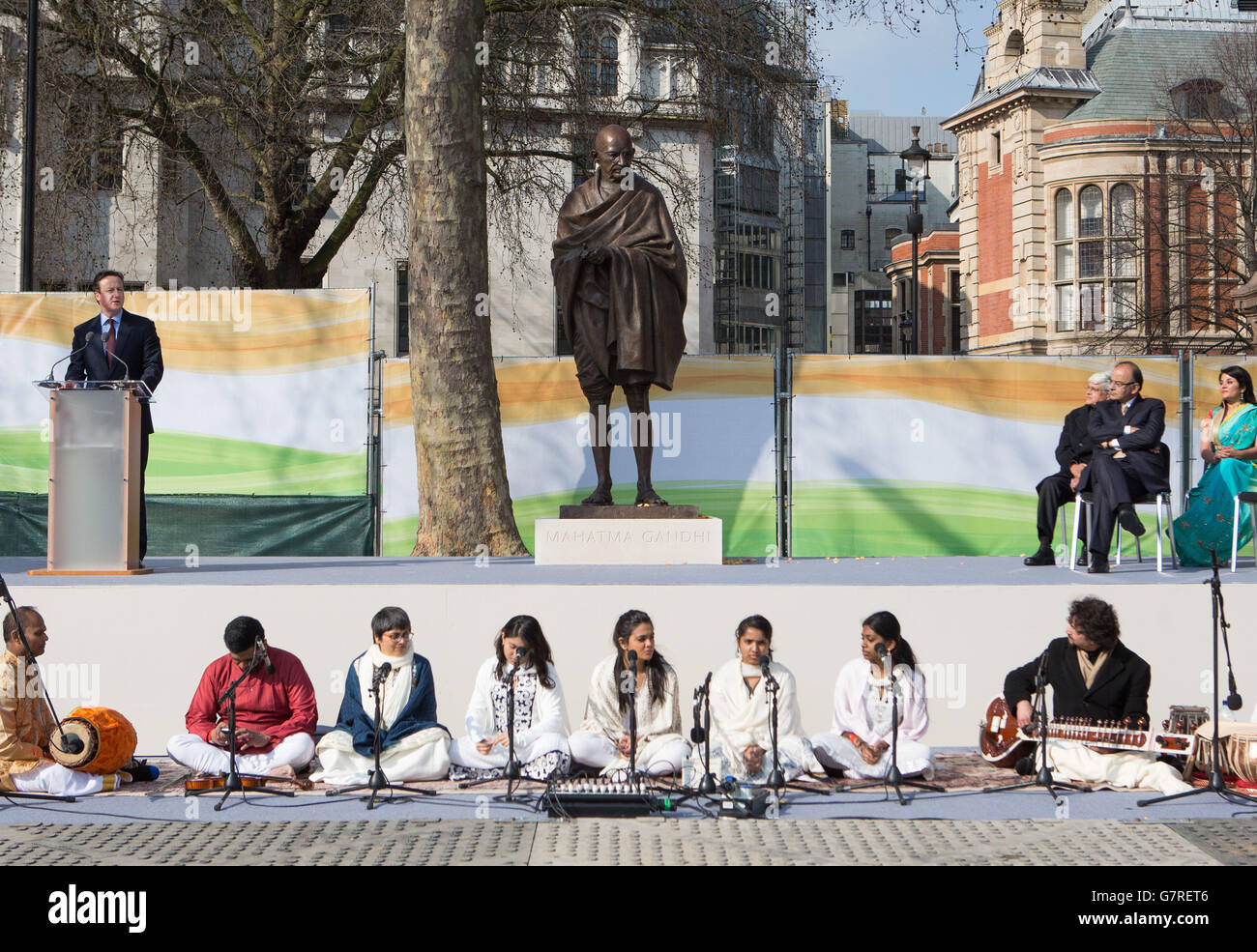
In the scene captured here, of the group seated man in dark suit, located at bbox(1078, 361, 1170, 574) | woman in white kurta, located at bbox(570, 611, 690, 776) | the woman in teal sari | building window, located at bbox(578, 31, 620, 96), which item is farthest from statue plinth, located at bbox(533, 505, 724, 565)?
building window, located at bbox(578, 31, 620, 96)

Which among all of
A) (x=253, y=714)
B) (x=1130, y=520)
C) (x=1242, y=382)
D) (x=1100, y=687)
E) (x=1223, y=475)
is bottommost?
(x=253, y=714)

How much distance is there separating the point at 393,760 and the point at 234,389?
320 inches

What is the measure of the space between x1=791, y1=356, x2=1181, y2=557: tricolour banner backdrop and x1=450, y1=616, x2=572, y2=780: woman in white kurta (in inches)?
269

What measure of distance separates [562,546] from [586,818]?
4.69 meters

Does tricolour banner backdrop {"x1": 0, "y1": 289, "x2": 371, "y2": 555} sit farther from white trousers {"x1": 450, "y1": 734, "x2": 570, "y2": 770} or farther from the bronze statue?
white trousers {"x1": 450, "y1": 734, "x2": 570, "y2": 770}

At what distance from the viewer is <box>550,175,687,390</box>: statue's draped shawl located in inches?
483

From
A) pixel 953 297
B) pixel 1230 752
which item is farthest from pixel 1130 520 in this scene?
pixel 953 297

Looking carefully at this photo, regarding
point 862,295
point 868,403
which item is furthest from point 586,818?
point 862,295

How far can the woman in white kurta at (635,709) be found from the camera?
8.45m

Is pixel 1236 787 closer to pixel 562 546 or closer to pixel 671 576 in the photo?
pixel 671 576

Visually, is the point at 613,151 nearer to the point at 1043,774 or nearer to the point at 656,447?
the point at 656,447

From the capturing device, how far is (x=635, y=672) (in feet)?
28.2

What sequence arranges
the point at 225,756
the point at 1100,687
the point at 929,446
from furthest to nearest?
the point at 929,446 < the point at 1100,687 < the point at 225,756

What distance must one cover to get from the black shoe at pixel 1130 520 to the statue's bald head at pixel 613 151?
15.0 feet
